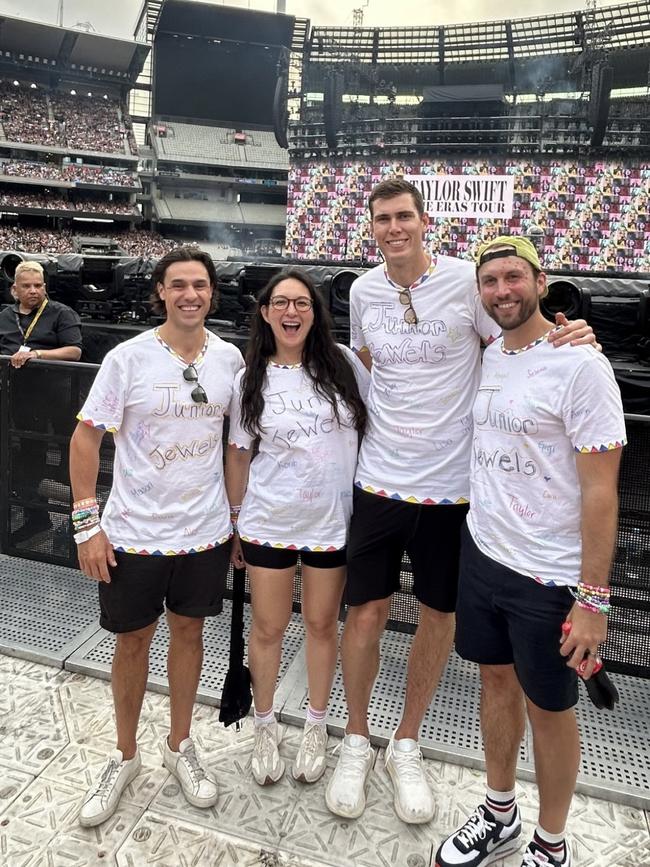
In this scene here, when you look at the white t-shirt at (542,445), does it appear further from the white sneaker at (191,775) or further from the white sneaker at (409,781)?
the white sneaker at (191,775)

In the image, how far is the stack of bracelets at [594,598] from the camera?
149cm

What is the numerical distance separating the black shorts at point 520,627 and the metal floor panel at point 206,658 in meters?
1.03

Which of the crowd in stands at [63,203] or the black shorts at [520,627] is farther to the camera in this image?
the crowd in stands at [63,203]

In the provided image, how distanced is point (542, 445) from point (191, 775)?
152cm

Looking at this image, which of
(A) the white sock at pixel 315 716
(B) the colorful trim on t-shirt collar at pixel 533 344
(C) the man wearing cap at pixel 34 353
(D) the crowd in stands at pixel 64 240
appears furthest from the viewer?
(D) the crowd in stands at pixel 64 240

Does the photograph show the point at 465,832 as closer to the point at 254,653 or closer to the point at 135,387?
the point at 254,653

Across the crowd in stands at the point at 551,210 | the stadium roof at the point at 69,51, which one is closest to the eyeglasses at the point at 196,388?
the crowd in stands at the point at 551,210

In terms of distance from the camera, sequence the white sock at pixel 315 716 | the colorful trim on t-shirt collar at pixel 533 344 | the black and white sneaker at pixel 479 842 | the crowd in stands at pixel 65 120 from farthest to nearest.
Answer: the crowd in stands at pixel 65 120 < the white sock at pixel 315 716 < the black and white sneaker at pixel 479 842 < the colorful trim on t-shirt collar at pixel 533 344

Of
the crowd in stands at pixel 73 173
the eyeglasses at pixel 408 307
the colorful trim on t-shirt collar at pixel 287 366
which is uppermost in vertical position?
the crowd in stands at pixel 73 173

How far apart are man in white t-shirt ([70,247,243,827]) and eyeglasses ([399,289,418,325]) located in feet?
2.03

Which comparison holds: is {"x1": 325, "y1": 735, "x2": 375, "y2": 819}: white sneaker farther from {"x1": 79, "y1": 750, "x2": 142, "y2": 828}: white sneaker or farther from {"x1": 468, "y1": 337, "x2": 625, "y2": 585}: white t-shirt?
{"x1": 468, "y1": 337, "x2": 625, "y2": 585}: white t-shirt

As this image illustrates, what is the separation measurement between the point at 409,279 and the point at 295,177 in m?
27.3

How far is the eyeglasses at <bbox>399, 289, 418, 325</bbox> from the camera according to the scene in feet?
6.54

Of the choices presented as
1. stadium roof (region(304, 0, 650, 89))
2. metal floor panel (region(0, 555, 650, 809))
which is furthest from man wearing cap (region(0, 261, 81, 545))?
stadium roof (region(304, 0, 650, 89))
